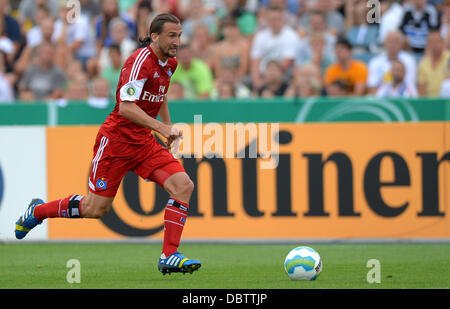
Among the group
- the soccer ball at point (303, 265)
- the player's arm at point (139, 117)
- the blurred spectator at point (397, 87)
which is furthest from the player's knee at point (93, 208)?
the blurred spectator at point (397, 87)

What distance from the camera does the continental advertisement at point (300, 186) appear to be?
11.7m

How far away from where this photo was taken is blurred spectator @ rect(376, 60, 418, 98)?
1346 centimetres

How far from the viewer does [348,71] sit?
46.2 feet

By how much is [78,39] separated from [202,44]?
2.45 m

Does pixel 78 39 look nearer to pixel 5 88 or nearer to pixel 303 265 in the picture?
pixel 5 88

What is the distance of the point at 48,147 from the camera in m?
12.3

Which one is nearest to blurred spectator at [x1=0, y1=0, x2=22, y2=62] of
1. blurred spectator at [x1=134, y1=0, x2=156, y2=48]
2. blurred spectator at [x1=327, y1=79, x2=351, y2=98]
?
blurred spectator at [x1=134, y1=0, x2=156, y2=48]

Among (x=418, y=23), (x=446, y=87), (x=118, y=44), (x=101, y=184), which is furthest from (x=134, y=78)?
(x=418, y=23)

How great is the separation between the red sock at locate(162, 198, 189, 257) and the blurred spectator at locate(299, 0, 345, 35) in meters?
7.90

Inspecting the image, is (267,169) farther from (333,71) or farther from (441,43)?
(441,43)

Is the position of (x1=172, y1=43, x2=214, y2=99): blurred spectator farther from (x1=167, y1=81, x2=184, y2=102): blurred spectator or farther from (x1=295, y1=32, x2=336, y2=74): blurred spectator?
(x1=295, y1=32, x2=336, y2=74): blurred spectator
